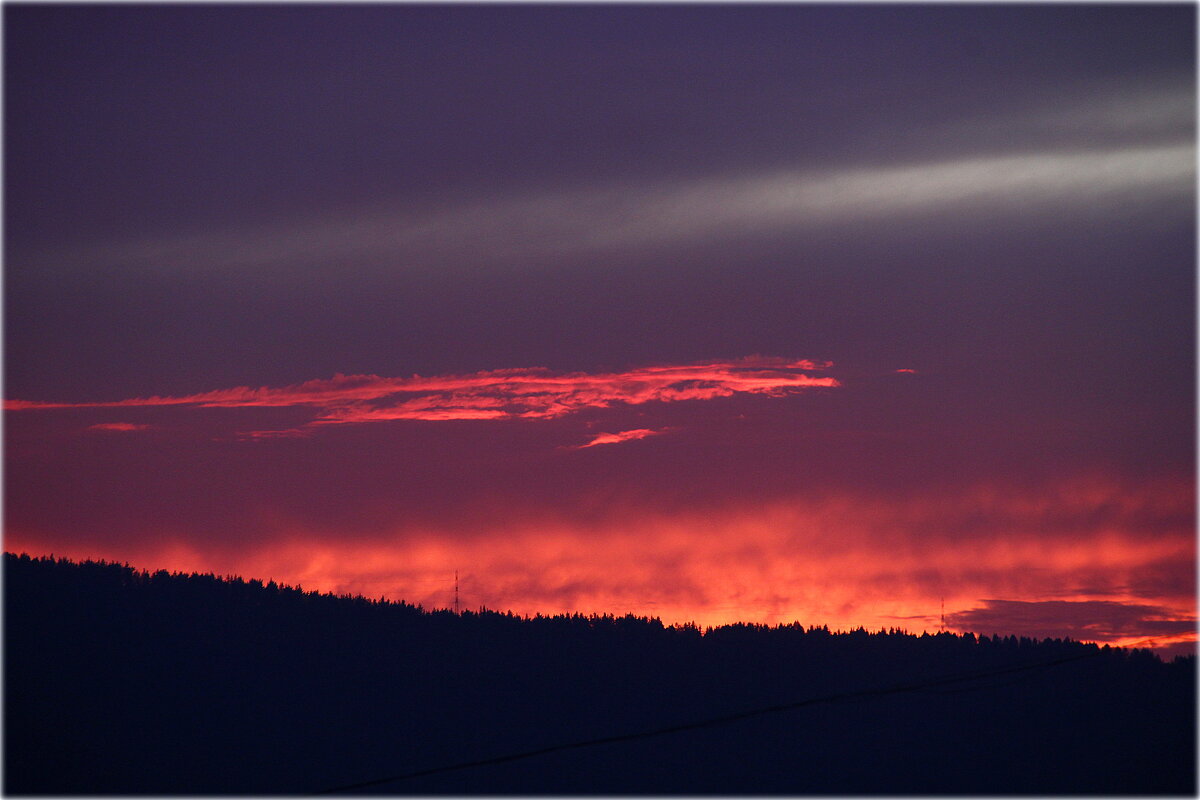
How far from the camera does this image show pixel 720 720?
46219 millimetres

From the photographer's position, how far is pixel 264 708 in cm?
5400

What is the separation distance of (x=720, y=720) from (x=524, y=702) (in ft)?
37.6

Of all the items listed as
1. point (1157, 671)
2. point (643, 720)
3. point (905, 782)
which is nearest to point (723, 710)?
point (643, 720)

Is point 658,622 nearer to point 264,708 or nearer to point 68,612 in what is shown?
point 264,708

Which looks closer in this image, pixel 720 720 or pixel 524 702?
pixel 720 720

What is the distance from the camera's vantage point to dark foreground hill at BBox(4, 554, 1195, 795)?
1484 inches

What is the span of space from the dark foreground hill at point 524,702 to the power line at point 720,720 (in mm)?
219

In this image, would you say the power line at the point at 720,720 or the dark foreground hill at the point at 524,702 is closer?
the dark foreground hill at the point at 524,702

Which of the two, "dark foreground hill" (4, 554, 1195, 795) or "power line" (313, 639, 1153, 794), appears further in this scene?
"power line" (313, 639, 1153, 794)

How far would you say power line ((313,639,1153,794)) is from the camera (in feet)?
140

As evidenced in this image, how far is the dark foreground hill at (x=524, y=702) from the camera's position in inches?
1484

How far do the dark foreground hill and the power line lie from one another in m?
0.22

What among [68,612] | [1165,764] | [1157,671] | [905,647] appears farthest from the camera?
[68,612]

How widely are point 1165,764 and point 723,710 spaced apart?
18202mm
